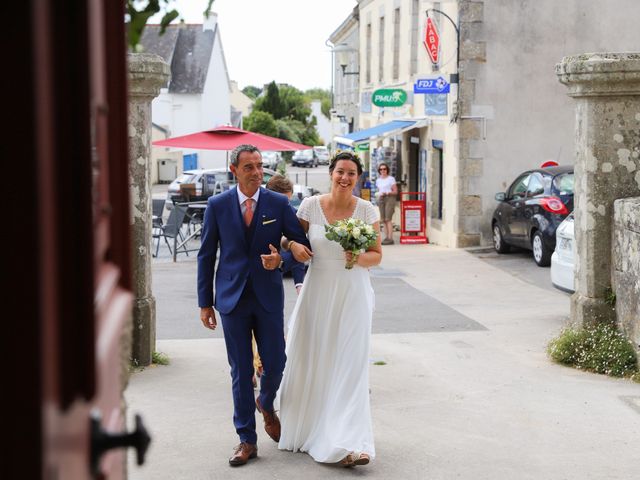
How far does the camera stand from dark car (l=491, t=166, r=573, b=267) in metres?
17.8

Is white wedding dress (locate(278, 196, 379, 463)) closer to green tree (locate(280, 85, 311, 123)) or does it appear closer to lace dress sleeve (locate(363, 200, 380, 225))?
lace dress sleeve (locate(363, 200, 380, 225))

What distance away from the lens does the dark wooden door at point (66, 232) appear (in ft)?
3.89

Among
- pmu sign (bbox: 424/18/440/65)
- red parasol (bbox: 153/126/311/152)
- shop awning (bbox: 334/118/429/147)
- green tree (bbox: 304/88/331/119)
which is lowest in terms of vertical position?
red parasol (bbox: 153/126/311/152)

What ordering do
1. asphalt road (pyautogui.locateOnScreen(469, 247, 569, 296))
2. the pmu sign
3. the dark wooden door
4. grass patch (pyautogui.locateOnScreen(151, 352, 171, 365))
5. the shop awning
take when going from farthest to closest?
1. the shop awning
2. the pmu sign
3. asphalt road (pyautogui.locateOnScreen(469, 247, 569, 296))
4. grass patch (pyautogui.locateOnScreen(151, 352, 171, 365))
5. the dark wooden door

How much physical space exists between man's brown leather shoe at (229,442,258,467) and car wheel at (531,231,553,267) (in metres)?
12.3

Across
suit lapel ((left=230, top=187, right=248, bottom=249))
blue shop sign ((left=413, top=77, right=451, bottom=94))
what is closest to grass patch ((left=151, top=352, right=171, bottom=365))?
suit lapel ((left=230, top=187, right=248, bottom=249))

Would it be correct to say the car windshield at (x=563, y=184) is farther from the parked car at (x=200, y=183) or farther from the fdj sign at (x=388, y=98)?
the parked car at (x=200, y=183)

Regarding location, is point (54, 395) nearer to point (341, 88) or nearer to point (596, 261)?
point (596, 261)

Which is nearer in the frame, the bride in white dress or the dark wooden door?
the dark wooden door

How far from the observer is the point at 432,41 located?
23188mm

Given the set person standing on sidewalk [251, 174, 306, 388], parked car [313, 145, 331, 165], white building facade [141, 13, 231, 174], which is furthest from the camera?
parked car [313, 145, 331, 165]

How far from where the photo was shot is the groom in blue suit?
6.37 meters

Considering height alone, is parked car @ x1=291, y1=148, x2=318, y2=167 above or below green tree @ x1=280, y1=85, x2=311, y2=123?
below

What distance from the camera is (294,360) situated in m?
6.62
